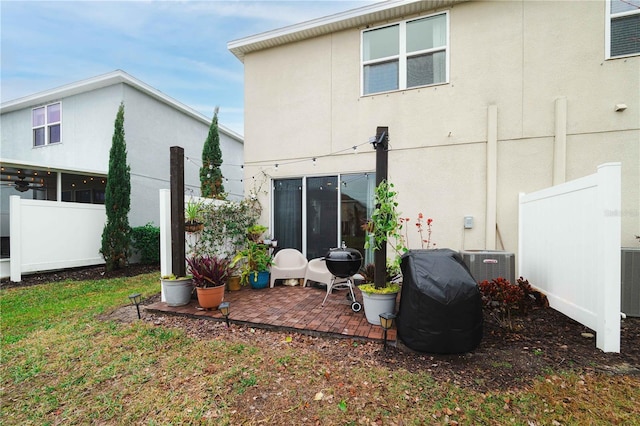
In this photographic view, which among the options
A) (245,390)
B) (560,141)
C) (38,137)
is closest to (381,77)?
(560,141)

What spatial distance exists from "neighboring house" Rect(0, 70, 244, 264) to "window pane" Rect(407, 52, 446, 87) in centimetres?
919

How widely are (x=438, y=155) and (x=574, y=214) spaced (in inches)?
96.5

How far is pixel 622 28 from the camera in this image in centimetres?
448

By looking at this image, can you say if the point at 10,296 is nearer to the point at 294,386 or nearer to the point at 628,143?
the point at 294,386

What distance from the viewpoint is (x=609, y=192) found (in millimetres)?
2744

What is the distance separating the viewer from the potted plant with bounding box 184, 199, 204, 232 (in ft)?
15.5

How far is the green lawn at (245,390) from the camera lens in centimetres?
206

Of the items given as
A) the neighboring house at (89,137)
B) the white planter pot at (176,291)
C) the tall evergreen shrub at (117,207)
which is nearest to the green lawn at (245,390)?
the white planter pot at (176,291)

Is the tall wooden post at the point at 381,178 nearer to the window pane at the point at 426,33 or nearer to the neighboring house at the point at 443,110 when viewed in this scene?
the neighboring house at the point at 443,110

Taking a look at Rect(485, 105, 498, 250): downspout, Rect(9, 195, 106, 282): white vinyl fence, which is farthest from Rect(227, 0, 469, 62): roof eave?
Rect(9, 195, 106, 282): white vinyl fence

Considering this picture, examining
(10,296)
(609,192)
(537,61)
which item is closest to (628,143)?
(537,61)

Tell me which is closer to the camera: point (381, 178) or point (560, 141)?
point (381, 178)

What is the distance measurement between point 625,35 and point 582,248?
416 centimetres

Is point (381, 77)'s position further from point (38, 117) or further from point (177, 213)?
point (38, 117)
